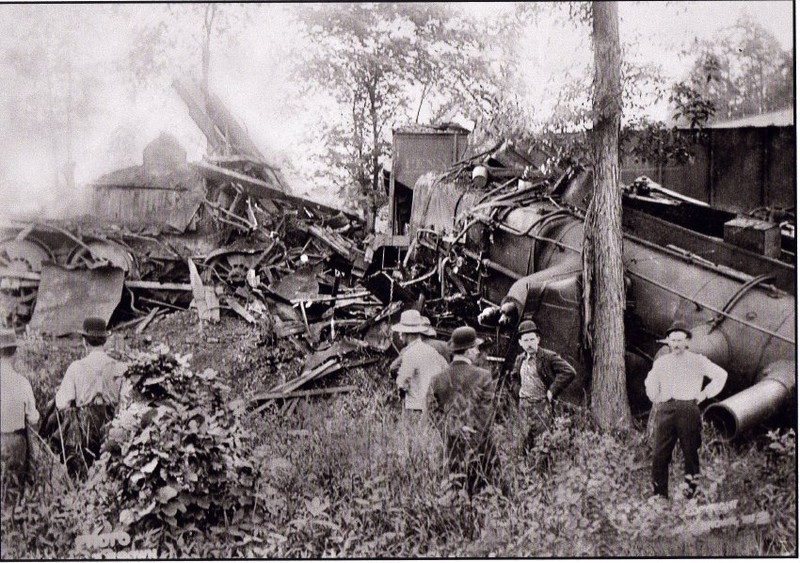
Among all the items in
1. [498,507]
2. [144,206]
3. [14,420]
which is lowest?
[498,507]

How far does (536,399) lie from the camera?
495 cm

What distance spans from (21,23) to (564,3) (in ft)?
13.4

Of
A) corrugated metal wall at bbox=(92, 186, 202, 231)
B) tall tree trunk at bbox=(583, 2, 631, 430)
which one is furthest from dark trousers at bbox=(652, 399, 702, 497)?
corrugated metal wall at bbox=(92, 186, 202, 231)

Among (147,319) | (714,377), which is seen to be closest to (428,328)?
(714,377)

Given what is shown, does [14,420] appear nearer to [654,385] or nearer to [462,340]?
[462,340]

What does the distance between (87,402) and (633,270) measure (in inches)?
166

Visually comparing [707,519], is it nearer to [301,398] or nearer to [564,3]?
[301,398]

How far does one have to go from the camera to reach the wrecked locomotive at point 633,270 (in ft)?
15.2

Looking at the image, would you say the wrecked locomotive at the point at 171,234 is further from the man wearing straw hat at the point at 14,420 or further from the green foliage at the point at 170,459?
the green foliage at the point at 170,459

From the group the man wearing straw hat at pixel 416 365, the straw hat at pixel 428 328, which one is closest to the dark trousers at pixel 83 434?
the man wearing straw hat at pixel 416 365

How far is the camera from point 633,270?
4.94 metres

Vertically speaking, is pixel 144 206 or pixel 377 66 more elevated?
Answer: pixel 377 66

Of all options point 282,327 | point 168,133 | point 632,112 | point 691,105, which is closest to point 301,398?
point 282,327

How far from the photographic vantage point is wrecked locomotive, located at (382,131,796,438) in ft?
15.2
